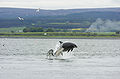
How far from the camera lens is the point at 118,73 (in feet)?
108

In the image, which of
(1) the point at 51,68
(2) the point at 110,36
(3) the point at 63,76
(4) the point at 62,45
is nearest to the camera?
(3) the point at 63,76

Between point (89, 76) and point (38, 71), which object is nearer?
point (89, 76)

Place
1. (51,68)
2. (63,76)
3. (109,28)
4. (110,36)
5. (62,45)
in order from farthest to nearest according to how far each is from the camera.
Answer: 1. (109,28)
2. (110,36)
3. (62,45)
4. (51,68)
5. (63,76)

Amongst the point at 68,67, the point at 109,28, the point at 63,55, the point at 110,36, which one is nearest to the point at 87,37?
the point at 110,36

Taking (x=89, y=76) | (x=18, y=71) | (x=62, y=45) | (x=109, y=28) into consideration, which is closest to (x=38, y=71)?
(x=18, y=71)

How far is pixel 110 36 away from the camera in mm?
164125

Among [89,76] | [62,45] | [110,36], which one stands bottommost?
[89,76]

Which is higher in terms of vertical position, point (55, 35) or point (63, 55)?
point (55, 35)

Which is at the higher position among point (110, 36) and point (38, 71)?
point (110, 36)

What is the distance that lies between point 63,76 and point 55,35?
135 meters

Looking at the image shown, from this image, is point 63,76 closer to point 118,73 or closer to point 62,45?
point 118,73

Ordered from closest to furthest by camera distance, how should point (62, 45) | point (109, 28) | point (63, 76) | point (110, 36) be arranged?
point (63, 76)
point (62, 45)
point (110, 36)
point (109, 28)

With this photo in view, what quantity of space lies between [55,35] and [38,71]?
13290 centimetres

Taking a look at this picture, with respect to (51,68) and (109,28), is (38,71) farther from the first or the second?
(109,28)
